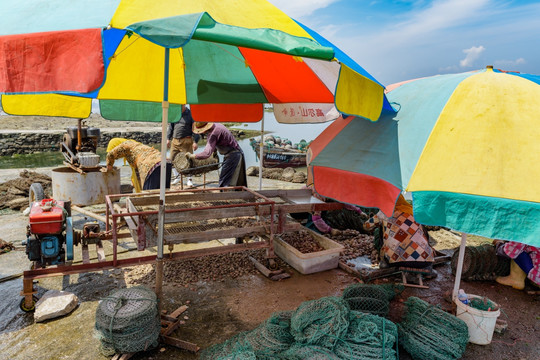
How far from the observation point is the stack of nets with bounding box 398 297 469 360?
3.03 metres

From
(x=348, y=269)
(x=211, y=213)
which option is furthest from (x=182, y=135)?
(x=348, y=269)

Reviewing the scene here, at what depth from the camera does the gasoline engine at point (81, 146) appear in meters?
6.60

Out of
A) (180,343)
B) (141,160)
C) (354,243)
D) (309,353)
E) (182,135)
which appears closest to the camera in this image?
(309,353)

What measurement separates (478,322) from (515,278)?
6.09 ft

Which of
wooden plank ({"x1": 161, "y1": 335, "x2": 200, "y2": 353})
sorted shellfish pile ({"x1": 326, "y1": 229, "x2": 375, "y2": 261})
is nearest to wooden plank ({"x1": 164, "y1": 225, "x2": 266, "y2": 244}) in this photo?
wooden plank ({"x1": 161, "y1": 335, "x2": 200, "y2": 353})

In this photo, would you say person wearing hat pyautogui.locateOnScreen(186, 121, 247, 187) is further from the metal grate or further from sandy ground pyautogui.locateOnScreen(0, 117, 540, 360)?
sandy ground pyautogui.locateOnScreen(0, 117, 540, 360)

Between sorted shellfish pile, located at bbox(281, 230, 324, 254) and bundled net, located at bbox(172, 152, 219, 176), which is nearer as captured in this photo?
sorted shellfish pile, located at bbox(281, 230, 324, 254)

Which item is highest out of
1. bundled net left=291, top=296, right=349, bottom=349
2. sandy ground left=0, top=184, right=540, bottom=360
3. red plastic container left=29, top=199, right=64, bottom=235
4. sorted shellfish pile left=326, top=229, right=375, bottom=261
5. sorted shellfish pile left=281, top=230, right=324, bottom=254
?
red plastic container left=29, top=199, right=64, bottom=235

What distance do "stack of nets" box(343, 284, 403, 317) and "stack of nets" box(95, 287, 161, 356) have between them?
1.88 metres

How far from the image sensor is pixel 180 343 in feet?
10.5

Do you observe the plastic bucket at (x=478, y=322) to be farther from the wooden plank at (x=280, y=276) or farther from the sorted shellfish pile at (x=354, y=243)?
the wooden plank at (x=280, y=276)

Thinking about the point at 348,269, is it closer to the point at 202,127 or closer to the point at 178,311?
the point at 178,311

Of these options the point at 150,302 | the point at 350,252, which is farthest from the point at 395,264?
the point at 150,302

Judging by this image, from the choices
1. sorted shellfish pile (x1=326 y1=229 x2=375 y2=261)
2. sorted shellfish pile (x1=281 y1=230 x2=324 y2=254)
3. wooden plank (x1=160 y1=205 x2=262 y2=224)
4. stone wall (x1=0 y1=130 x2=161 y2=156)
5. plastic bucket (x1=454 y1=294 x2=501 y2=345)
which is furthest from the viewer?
stone wall (x1=0 y1=130 x2=161 y2=156)
